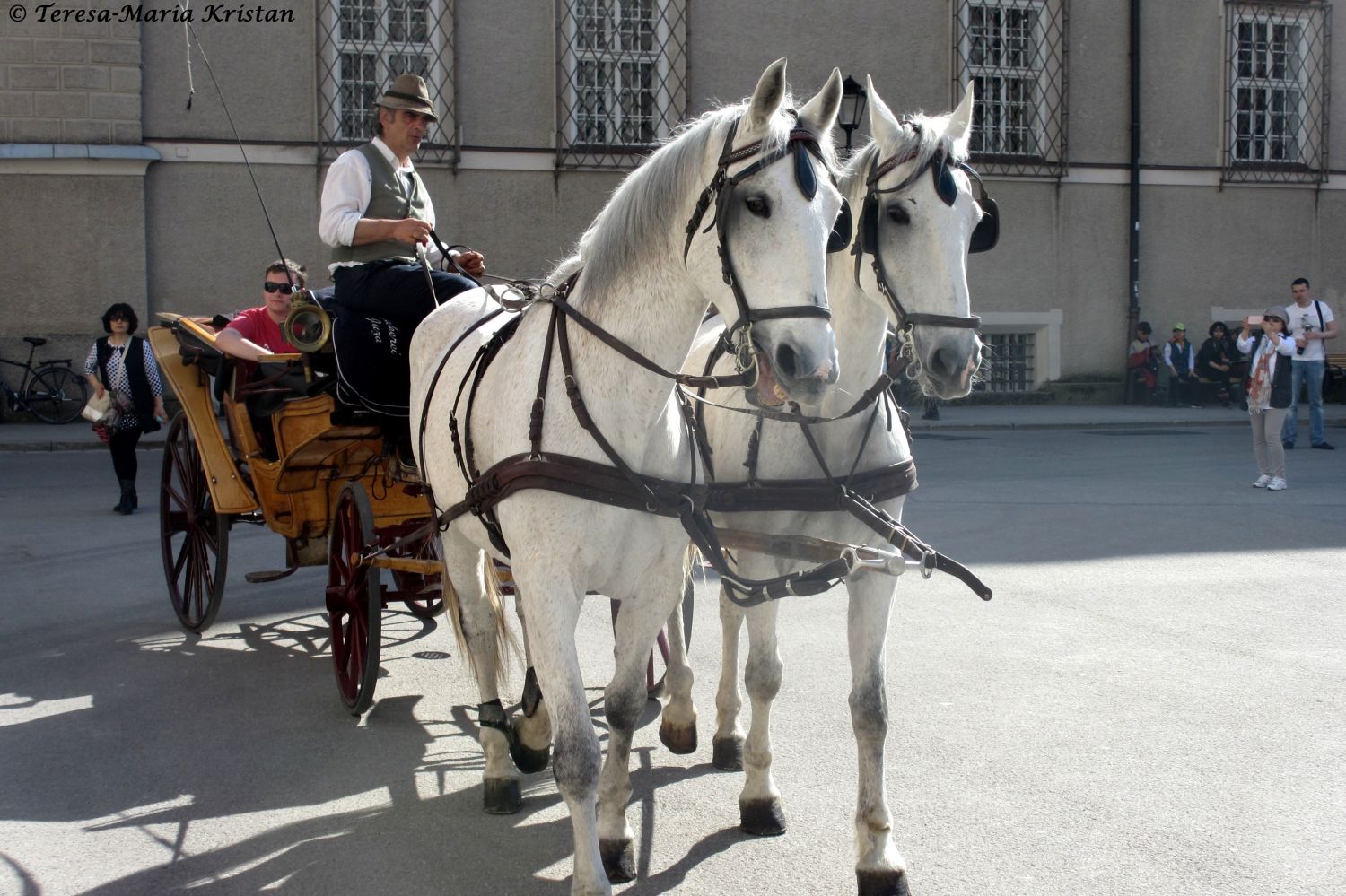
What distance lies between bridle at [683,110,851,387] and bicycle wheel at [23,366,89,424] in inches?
604

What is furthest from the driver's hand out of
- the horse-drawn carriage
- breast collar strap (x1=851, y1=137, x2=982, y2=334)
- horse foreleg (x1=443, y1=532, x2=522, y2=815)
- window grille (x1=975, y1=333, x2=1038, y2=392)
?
window grille (x1=975, y1=333, x2=1038, y2=392)

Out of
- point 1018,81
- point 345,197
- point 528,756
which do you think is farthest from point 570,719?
point 1018,81

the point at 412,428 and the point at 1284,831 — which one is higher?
the point at 412,428

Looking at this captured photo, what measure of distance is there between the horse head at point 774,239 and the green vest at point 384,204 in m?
2.21

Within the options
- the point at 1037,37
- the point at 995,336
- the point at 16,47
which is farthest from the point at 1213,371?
the point at 16,47

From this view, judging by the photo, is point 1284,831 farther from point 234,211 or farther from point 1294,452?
point 234,211

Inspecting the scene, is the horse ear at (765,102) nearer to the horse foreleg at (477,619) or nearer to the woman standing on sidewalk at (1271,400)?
the horse foreleg at (477,619)

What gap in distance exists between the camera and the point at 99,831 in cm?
407

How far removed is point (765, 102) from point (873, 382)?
1161mm

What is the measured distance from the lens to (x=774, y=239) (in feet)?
10.1

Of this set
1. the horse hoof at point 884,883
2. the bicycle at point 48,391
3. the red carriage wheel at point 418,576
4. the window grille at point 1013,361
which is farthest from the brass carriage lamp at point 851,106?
the bicycle at point 48,391

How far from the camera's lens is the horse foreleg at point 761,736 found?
4086 millimetres

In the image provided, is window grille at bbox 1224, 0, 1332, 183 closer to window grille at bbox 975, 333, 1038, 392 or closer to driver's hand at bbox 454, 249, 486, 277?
window grille at bbox 975, 333, 1038, 392

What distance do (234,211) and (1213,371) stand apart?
14.7m
